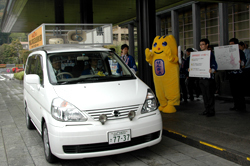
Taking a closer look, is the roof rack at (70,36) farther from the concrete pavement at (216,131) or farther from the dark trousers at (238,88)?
the dark trousers at (238,88)

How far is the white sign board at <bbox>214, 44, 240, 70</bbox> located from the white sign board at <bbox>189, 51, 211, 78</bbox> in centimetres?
81

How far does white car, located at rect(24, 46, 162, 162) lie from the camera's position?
3.70m

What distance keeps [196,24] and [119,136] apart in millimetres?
12422

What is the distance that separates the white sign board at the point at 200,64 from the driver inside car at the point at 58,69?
10.8ft

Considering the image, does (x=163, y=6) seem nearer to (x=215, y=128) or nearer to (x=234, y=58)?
(x=234, y=58)

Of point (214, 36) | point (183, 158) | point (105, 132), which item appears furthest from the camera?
point (214, 36)

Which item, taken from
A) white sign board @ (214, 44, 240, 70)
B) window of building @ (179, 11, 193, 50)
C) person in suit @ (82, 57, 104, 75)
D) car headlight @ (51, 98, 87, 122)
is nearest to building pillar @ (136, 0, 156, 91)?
white sign board @ (214, 44, 240, 70)

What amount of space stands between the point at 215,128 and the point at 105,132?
271 cm

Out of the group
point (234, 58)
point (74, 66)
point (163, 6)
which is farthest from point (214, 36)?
point (74, 66)

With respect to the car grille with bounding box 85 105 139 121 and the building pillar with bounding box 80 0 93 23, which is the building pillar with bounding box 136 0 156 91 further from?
the car grille with bounding box 85 105 139 121

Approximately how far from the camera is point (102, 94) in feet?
13.2

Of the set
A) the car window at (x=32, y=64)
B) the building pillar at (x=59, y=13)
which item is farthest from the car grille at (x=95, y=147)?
the building pillar at (x=59, y=13)

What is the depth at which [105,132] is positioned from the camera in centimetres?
370

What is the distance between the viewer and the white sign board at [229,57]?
22.0ft
